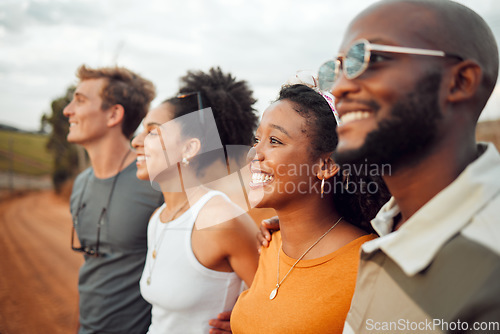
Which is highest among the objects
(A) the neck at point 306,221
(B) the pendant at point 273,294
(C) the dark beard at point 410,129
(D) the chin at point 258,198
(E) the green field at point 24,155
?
(C) the dark beard at point 410,129

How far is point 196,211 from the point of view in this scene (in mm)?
2258

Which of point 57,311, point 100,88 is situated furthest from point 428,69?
point 57,311

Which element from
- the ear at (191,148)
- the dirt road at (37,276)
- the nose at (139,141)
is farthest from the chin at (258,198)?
the dirt road at (37,276)

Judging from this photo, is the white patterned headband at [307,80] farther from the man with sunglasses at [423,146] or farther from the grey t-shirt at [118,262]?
the grey t-shirt at [118,262]

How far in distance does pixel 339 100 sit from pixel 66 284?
872 cm

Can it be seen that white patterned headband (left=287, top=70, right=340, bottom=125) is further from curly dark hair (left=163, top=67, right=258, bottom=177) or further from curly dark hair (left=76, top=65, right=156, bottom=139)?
curly dark hair (left=76, top=65, right=156, bottom=139)

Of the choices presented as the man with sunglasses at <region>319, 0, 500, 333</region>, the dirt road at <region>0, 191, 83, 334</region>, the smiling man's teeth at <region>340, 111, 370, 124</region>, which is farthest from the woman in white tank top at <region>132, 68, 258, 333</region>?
the dirt road at <region>0, 191, 83, 334</region>

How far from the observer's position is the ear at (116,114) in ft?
11.6

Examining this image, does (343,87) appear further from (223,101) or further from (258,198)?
(223,101)

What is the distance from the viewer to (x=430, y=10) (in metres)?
1.03

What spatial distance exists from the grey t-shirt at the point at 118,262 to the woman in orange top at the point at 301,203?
52.1 inches

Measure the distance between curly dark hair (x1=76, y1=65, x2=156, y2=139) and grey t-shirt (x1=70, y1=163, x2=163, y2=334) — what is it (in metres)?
0.81

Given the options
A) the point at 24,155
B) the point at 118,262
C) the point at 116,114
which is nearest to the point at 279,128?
the point at 118,262

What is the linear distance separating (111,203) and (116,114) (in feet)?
3.33
